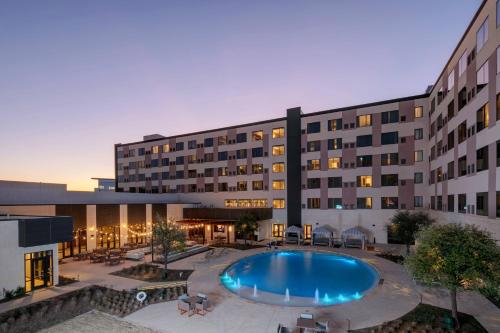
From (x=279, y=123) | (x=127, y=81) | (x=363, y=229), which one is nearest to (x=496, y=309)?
(x=363, y=229)

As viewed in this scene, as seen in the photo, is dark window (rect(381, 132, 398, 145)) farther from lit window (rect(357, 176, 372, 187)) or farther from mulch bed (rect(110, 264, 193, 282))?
mulch bed (rect(110, 264, 193, 282))

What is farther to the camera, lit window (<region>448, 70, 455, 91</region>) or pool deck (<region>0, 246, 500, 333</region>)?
lit window (<region>448, 70, 455, 91</region>)

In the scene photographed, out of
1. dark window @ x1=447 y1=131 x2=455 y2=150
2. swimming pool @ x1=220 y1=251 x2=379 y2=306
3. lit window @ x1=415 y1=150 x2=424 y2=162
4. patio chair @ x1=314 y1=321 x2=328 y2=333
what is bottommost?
swimming pool @ x1=220 y1=251 x2=379 y2=306

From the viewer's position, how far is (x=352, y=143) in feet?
123

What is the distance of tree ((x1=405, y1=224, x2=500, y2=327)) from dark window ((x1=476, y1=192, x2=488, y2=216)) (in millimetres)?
7669

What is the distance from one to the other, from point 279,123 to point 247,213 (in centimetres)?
1580

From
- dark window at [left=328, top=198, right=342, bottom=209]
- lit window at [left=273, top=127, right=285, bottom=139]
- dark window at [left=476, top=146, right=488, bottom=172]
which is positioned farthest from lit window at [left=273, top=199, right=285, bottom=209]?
dark window at [left=476, top=146, right=488, bottom=172]

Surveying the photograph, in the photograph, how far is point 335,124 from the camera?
38.8 meters

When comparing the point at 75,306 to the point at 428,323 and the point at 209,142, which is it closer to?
the point at 428,323

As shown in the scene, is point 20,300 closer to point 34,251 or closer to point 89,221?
point 34,251

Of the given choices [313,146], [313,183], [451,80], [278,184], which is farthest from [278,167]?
[451,80]

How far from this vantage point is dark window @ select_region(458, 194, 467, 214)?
21.9 metres

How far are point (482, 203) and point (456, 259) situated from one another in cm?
1049

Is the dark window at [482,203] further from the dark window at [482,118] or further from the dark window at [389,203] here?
the dark window at [389,203]
